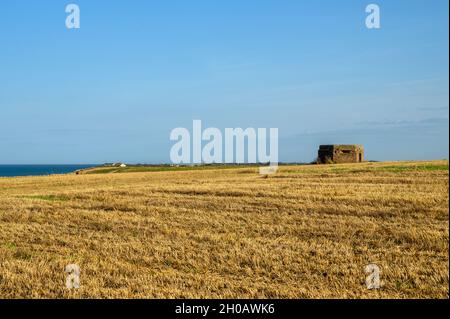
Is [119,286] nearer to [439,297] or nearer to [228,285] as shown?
[228,285]

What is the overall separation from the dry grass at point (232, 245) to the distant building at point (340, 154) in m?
44.9

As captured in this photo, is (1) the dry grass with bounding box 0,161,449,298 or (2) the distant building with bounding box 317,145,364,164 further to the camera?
(2) the distant building with bounding box 317,145,364,164

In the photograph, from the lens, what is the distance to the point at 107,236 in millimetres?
13922

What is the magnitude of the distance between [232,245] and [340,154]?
5665 centimetres

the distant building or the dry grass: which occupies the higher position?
the distant building

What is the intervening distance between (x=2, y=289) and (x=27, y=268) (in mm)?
1155

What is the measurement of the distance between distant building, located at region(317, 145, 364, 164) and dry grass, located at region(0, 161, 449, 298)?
44.9m

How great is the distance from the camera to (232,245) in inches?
484

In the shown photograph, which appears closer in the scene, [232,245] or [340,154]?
[232,245]

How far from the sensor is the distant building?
66.3 m

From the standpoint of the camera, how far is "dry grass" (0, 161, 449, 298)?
8758mm

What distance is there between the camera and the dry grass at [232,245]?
8.76 m

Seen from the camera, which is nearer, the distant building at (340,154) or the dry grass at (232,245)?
the dry grass at (232,245)

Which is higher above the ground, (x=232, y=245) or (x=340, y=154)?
(x=340, y=154)
